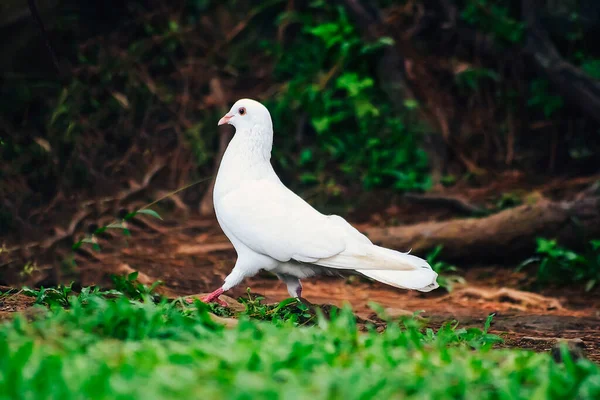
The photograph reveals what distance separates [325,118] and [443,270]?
7.50 feet

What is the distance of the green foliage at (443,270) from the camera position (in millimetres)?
6371

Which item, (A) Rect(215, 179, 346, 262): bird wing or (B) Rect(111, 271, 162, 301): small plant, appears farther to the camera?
(B) Rect(111, 271, 162, 301): small plant

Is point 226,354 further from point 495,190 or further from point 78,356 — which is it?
point 495,190

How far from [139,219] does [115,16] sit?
8.73ft

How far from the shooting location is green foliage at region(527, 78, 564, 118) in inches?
328

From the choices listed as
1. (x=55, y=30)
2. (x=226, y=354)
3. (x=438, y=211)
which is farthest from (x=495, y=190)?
(x=226, y=354)

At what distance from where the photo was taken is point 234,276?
4.51m

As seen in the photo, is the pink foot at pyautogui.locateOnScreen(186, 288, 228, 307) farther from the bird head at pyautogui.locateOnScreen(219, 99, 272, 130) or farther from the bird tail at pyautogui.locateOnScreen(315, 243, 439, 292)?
the bird head at pyautogui.locateOnScreen(219, 99, 272, 130)

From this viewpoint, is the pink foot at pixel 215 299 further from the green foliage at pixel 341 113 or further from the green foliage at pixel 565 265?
the green foliage at pixel 341 113

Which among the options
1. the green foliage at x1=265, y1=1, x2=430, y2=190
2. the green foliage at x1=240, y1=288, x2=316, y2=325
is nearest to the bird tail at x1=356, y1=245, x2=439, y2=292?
the green foliage at x1=240, y1=288, x2=316, y2=325

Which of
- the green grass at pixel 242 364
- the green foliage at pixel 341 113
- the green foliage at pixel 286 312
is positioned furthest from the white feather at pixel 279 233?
the green foliage at pixel 341 113

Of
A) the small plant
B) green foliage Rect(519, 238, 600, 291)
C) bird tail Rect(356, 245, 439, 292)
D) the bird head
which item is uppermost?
the bird head

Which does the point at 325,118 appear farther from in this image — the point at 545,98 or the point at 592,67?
the point at 592,67

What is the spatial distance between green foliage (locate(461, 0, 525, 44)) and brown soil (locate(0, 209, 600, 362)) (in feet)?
8.73
